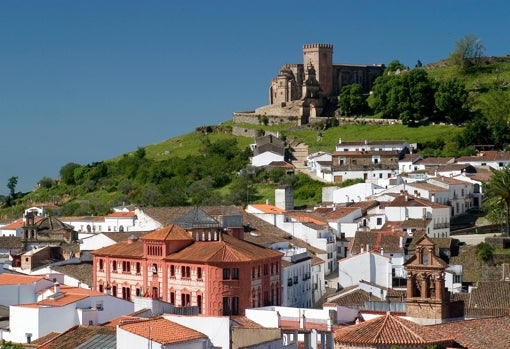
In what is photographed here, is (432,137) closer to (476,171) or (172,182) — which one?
(476,171)

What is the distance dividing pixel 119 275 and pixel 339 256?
19.1m

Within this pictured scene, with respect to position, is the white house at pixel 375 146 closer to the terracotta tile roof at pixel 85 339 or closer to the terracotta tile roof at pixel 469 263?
the terracotta tile roof at pixel 469 263

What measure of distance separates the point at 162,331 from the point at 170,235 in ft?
71.4

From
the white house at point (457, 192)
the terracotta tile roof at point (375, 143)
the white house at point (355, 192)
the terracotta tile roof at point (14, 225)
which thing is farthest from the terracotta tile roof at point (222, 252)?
the terracotta tile roof at point (375, 143)

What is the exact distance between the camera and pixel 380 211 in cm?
7550

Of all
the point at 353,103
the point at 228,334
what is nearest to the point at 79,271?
the point at 228,334

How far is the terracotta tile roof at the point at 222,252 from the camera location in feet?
167

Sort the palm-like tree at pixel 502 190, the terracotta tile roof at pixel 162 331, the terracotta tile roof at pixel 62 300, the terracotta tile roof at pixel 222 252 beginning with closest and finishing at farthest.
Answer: the terracotta tile roof at pixel 162 331 → the terracotta tile roof at pixel 62 300 → the terracotta tile roof at pixel 222 252 → the palm-like tree at pixel 502 190

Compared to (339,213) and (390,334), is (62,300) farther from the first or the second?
(339,213)

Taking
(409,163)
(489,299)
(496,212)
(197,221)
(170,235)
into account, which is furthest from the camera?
(409,163)

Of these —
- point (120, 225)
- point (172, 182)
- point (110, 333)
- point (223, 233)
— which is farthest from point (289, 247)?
point (172, 182)

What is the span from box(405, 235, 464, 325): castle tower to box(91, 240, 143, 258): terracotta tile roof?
21036mm

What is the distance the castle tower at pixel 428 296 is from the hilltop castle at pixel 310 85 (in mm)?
80806

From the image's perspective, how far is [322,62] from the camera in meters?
128
